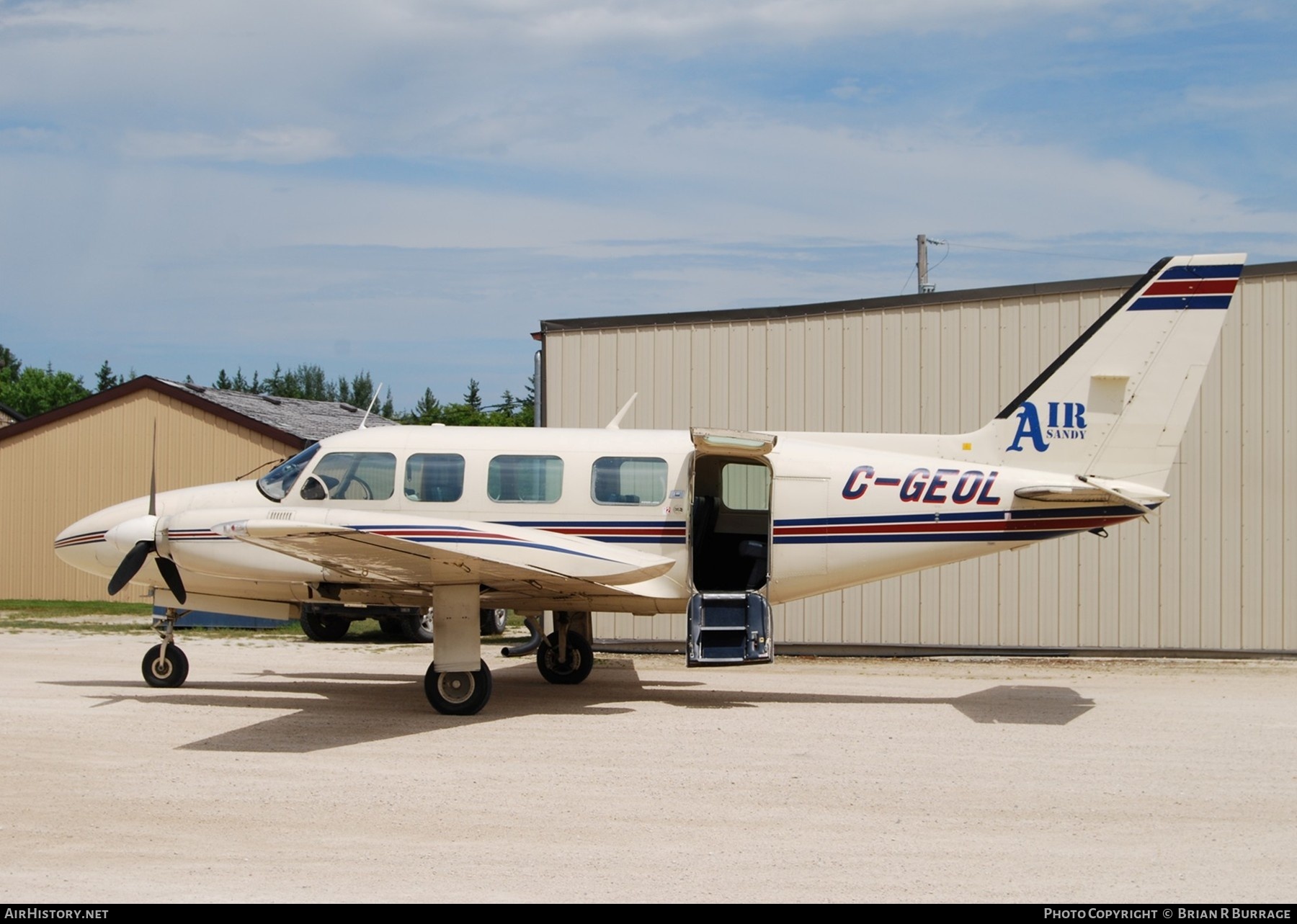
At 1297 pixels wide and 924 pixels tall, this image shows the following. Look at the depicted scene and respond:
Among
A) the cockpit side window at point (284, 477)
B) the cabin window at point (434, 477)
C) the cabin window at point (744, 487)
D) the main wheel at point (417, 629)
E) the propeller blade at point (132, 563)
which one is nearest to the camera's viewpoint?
the propeller blade at point (132, 563)

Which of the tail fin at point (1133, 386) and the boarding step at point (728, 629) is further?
the tail fin at point (1133, 386)

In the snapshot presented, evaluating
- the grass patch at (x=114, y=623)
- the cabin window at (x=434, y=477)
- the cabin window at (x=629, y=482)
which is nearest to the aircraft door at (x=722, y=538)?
the cabin window at (x=629, y=482)

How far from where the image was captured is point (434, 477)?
1307 cm

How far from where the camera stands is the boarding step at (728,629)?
12.4 metres

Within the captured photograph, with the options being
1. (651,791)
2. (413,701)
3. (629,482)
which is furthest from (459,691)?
(651,791)

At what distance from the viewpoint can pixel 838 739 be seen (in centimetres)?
1088

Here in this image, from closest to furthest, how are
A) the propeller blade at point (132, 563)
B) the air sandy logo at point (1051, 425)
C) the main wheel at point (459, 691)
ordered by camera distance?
1. the main wheel at point (459, 691)
2. the propeller blade at point (132, 563)
3. the air sandy logo at point (1051, 425)

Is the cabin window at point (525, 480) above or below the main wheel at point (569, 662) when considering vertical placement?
above

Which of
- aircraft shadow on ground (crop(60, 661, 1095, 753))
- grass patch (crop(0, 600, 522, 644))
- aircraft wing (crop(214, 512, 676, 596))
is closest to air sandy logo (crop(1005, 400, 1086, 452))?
aircraft shadow on ground (crop(60, 661, 1095, 753))

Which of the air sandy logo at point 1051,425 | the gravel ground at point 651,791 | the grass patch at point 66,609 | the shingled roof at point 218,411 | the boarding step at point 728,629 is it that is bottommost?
the grass patch at point 66,609

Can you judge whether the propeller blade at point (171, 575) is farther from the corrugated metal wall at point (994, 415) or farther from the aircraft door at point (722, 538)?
the corrugated metal wall at point (994, 415)

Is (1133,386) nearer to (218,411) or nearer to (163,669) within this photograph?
(163,669)

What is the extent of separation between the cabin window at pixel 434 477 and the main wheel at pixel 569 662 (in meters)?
2.64

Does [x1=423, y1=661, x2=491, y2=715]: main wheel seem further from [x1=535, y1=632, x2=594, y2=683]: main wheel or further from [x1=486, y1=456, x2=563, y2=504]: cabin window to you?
[x1=535, y1=632, x2=594, y2=683]: main wheel
